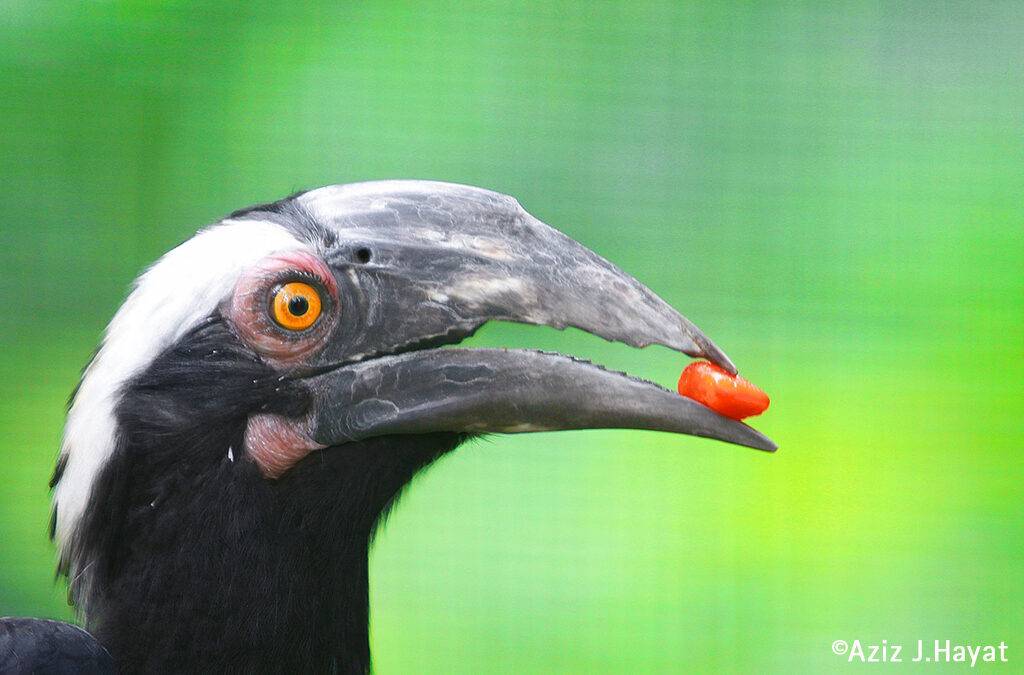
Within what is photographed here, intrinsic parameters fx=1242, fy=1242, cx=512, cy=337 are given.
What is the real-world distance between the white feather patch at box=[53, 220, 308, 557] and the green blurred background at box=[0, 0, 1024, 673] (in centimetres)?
95

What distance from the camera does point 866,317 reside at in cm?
220

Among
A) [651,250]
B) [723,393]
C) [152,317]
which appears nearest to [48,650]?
[152,317]

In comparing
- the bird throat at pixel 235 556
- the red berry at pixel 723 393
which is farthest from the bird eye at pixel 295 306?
the red berry at pixel 723 393

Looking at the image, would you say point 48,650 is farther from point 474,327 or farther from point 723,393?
point 723,393

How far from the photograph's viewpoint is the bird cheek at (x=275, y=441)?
1089 millimetres

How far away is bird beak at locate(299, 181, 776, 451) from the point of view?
1035 millimetres

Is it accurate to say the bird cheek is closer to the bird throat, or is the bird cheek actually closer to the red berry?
the bird throat

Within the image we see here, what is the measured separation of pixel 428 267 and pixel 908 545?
1385 millimetres

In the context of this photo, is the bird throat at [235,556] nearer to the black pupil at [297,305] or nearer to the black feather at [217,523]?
the black feather at [217,523]

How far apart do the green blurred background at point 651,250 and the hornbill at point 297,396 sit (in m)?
0.93

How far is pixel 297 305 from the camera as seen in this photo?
3.52 ft

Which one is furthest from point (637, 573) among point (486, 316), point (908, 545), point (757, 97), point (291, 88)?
point (486, 316)

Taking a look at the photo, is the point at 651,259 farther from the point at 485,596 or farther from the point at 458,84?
the point at 485,596

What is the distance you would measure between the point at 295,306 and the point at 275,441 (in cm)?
12
